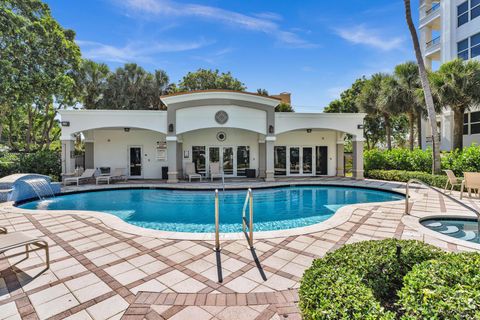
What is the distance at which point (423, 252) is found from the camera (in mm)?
2996

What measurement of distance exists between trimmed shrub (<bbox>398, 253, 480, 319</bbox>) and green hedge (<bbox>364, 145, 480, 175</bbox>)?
12641 millimetres

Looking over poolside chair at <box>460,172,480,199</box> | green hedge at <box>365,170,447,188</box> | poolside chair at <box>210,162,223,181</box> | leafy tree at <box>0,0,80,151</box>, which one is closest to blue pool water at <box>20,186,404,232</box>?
green hedge at <box>365,170,447,188</box>

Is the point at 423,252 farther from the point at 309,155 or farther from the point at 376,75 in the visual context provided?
the point at 376,75

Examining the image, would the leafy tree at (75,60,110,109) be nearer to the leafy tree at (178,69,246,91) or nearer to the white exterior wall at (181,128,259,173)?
the leafy tree at (178,69,246,91)

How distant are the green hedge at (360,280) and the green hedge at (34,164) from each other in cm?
1581

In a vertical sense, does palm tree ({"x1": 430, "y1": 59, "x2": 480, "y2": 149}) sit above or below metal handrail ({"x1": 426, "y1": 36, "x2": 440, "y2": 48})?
below

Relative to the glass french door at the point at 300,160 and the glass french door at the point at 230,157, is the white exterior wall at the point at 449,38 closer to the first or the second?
the glass french door at the point at 300,160

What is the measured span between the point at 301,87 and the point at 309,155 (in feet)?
28.5

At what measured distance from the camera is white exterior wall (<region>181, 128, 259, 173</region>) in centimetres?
1709

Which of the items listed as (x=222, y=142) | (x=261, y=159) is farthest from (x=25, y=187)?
(x=261, y=159)

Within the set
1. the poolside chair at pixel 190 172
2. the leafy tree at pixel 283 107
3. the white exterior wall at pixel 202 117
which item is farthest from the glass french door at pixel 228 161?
the leafy tree at pixel 283 107

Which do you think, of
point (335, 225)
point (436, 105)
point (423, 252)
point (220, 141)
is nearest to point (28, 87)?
point (220, 141)

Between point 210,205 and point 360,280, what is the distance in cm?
808

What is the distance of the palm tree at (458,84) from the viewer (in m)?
13.5
